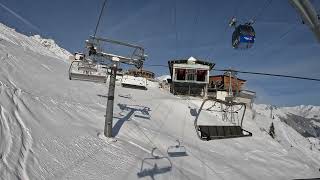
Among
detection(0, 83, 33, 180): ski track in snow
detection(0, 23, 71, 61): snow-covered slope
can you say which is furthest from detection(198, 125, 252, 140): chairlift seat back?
detection(0, 23, 71, 61): snow-covered slope

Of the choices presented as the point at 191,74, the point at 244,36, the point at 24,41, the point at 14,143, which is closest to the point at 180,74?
the point at 191,74

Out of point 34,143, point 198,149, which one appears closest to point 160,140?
point 198,149

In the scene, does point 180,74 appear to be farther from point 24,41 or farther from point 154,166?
point 154,166

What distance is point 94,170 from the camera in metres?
10.9

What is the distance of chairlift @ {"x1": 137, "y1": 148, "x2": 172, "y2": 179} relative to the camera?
12.0 m

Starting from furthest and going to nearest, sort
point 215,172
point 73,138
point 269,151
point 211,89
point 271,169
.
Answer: point 211,89, point 269,151, point 271,169, point 215,172, point 73,138

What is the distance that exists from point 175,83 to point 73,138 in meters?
38.8

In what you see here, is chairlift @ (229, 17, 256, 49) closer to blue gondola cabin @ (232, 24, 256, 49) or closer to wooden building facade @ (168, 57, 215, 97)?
blue gondola cabin @ (232, 24, 256, 49)

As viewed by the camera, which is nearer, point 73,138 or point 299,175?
point 73,138

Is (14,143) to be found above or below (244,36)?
below

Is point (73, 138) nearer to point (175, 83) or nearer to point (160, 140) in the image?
point (160, 140)

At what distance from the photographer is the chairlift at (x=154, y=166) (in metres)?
12.0

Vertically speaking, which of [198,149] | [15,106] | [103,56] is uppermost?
[103,56]

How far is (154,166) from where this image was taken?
13047 millimetres
